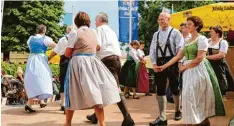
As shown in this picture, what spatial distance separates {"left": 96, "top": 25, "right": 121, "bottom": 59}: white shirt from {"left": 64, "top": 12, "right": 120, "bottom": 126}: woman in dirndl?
0.47 m

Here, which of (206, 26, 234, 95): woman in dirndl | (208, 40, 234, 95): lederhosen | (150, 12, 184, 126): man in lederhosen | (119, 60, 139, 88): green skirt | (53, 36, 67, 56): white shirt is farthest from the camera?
(119, 60, 139, 88): green skirt

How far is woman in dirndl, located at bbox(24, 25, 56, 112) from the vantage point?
259 inches

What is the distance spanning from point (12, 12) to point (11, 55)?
11.5ft

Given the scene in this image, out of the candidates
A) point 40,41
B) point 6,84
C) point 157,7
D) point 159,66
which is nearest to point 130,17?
point 6,84

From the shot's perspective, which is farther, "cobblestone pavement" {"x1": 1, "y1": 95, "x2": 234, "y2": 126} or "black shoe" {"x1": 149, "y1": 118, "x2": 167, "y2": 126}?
"cobblestone pavement" {"x1": 1, "y1": 95, "x2": 234, "y2": 126}

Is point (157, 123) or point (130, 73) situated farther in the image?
point (130, 73)

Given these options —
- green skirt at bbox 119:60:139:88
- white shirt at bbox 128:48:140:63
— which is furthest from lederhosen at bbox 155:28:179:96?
green skirt at bbox 119:60:139:88

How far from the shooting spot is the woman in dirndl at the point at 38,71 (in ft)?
21.6

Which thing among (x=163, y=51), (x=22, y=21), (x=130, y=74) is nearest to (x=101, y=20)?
(x=163, y=51)

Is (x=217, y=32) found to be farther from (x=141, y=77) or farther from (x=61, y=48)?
(x=141, y=77)

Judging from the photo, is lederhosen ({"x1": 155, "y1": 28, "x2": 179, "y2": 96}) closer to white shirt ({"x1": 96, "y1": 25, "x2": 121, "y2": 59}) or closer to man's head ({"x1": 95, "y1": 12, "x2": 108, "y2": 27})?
white shirt ({"x1": 96, "y1": 25, "x2": 121, "y2": 59})

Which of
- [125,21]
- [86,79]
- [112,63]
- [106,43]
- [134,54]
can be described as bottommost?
[134,54]

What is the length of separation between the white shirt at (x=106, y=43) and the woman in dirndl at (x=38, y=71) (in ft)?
4.85

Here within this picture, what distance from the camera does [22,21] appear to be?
104ft
